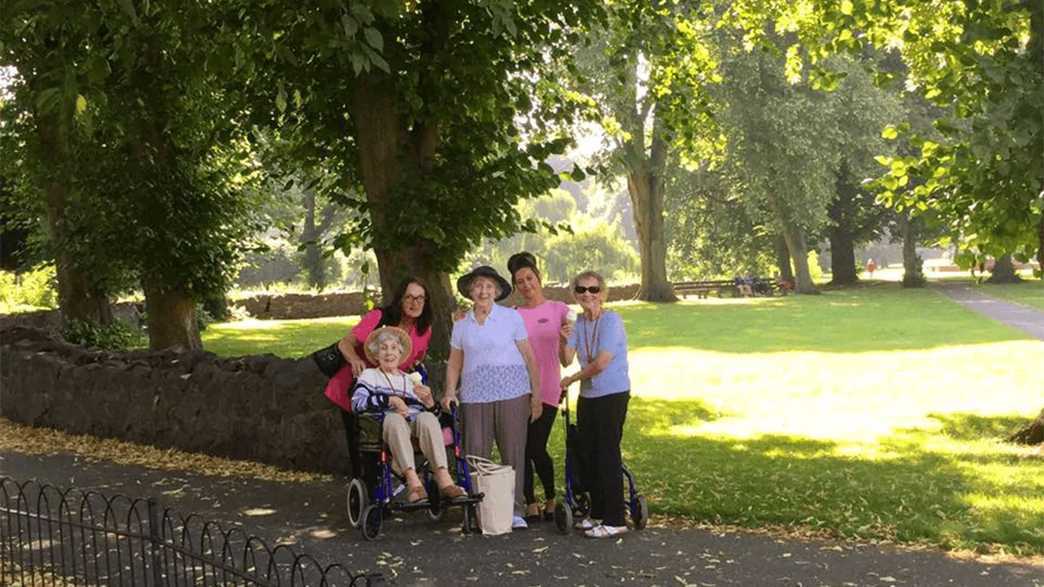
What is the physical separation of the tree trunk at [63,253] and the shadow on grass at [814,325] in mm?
11352

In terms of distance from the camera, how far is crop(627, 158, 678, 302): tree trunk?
1699 inches

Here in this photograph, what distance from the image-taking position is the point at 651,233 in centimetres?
4306

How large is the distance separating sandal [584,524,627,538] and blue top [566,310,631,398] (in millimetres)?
898

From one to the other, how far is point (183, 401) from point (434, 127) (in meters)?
4.06

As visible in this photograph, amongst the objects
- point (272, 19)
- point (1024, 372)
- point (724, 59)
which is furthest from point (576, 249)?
point (272, 19)

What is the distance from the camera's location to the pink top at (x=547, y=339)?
7891mm

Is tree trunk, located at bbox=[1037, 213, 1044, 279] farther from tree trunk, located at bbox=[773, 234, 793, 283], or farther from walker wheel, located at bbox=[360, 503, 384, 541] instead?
tree trunk, located at bbox=[773, 234, 793, 283]

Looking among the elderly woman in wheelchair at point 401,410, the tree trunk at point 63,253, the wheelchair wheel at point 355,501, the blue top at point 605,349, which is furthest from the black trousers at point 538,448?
the tree trunk at point 63,253

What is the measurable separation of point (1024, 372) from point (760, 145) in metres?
25.4

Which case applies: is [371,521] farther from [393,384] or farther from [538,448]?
[538,448]

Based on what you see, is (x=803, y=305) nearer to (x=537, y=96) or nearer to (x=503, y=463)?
(x=537, y=96)

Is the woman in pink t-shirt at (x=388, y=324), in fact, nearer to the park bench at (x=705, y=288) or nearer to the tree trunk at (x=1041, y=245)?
the tree trunk at (x=1041, y=245)

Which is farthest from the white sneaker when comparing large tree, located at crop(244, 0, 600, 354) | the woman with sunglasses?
large tree, located at crop(244, 0, 600, 354)

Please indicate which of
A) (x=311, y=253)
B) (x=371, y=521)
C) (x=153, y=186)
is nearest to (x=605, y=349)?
(x=371, y=521)
